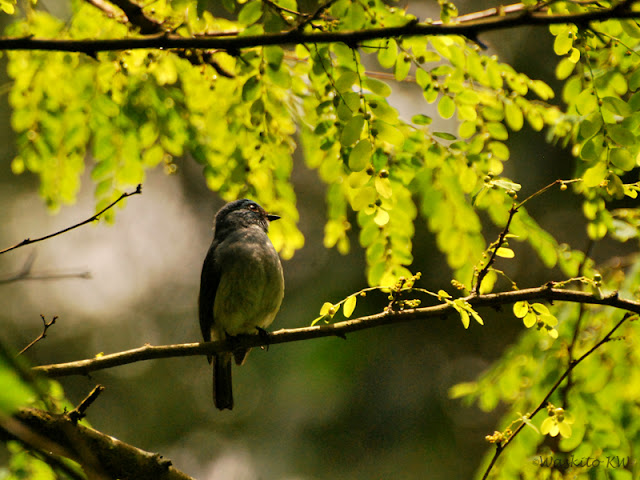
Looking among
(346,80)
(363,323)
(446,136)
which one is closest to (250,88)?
(346,80)

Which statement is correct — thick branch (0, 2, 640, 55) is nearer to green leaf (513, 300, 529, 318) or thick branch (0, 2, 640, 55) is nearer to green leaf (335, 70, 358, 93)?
green leaf (335, 70, 358, 93)

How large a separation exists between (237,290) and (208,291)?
28cm

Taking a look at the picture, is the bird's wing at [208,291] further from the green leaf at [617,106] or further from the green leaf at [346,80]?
the green leaf at [617,106]

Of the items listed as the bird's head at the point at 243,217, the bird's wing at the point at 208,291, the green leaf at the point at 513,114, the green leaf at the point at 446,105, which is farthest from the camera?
the bird's head at the point at 243,217

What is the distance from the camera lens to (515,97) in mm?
3609

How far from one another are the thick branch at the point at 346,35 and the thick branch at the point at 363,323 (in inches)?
42.7

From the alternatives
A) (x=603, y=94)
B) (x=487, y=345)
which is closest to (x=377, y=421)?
(x=487, y=345)

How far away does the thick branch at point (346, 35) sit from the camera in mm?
1837

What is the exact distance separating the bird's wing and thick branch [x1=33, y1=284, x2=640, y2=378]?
61.8 inches

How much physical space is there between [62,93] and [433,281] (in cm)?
553

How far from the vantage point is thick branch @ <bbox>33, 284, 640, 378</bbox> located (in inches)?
103

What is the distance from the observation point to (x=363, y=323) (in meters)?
2.79

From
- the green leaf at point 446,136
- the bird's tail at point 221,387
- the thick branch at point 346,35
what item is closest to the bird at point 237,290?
the bird's tail at point 221,387

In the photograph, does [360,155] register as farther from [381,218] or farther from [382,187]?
[381,218]
